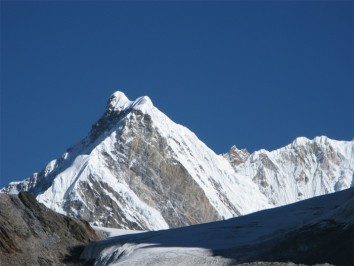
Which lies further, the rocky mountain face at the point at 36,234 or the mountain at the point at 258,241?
the rocky mountain face at the point at 36,234

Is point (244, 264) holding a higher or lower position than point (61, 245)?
lower

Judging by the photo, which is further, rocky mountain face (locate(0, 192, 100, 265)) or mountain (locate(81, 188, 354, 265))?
rocky mountain face (locate(0, 192, 100, 265))

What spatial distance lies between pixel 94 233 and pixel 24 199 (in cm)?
752

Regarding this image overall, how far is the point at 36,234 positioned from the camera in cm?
8850

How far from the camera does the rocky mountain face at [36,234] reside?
3312 inches

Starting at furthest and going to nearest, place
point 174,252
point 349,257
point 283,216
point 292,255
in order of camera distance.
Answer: point 283,216
point 174,252
point 292,255
point 349,257

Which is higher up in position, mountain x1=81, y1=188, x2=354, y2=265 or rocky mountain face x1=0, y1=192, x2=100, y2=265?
rocky mountain face x1=0, y1=192, x2=100, y2=265

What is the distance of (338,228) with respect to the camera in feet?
240

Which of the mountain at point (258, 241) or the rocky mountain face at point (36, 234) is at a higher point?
the rocky mountain face at point (36, 234)

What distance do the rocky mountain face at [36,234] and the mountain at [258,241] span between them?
2.45 m

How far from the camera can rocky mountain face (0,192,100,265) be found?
276 feet

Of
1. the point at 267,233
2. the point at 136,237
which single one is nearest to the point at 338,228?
the point at 267,233

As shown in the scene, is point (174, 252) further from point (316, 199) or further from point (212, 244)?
point (316, 199)

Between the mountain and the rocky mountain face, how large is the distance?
96.5 inches
